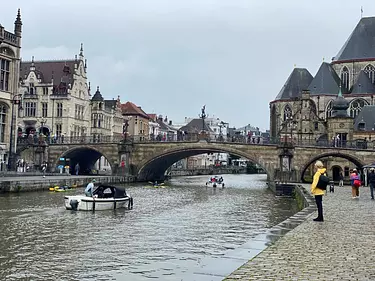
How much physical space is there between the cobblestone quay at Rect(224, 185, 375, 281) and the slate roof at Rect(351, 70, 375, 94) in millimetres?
70430

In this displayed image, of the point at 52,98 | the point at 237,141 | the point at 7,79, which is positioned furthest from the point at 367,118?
the point at 7,79

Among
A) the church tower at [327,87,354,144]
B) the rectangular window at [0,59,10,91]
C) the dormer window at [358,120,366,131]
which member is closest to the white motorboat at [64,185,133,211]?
the rectangular window at [0,59,10,91]

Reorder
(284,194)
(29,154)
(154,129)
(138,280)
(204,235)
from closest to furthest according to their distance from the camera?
(138,280), (204,235), (284,194), (29,154), (154,129)

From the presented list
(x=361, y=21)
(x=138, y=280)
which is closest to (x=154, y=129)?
(x=361, y=21)

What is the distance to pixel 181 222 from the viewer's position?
24344mm

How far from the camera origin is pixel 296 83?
9319cm

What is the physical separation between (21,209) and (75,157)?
147 ft

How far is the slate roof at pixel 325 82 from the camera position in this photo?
277ft

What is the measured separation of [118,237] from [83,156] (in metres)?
55.9

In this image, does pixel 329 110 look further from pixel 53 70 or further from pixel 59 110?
pixel 53 70

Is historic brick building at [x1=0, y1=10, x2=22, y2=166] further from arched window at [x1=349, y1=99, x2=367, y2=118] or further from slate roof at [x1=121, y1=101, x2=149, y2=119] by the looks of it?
slate roof at [x1=121, y1=101, x2=149, y2=119]

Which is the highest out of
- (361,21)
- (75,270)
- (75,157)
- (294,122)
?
(361,21)

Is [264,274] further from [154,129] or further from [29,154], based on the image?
[154,129]

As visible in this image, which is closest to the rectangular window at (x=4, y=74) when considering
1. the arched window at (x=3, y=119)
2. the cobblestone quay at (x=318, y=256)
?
the arched window at (x=3, y=119)
